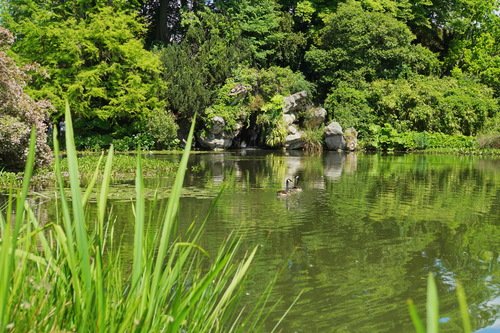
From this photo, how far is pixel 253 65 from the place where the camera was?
30172 millimetres

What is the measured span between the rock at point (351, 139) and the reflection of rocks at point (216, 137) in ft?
18.6

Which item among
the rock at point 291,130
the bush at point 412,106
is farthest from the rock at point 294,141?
the bush at point 412,106

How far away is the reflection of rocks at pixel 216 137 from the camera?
26453 millimetres

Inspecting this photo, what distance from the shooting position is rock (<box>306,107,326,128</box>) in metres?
28.2

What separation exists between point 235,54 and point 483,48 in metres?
16.5

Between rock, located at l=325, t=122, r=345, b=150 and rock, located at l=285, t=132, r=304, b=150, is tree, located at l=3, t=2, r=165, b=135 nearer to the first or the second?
rock, located at l=285, t=132, r=304, b=150

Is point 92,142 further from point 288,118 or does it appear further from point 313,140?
point 313,140

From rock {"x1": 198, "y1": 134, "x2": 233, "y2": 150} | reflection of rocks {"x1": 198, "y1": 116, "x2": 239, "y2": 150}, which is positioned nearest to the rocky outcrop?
reflection of rocks {"x1": 198, "y1": 116, "x2": 239, "y2": 150}

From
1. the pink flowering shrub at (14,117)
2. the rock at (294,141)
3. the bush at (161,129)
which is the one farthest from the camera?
the rock at (294,141)

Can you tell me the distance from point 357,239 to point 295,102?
21.0 metres

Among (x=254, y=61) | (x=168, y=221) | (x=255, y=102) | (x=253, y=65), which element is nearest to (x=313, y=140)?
(x=255, y=102)

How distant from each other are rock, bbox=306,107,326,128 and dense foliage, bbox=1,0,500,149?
1200mm

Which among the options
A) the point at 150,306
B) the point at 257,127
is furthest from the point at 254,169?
the point at 150,306

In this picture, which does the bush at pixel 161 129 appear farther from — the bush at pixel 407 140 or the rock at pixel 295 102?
the bush at pixel 407 140
